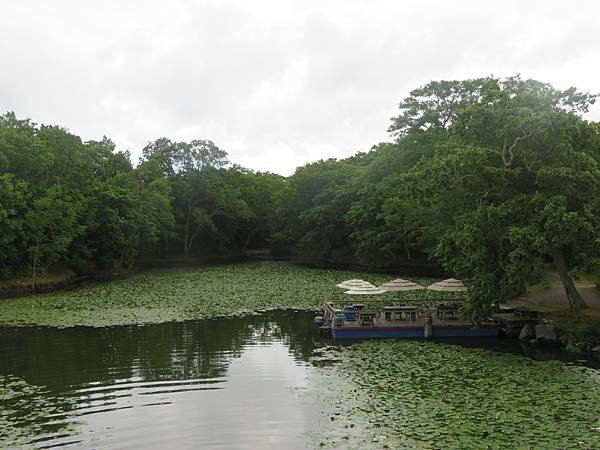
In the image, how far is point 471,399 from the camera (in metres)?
12.0

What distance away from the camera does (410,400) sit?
12.0 meters

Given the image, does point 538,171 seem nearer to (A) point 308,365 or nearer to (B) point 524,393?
(B) point 524,393

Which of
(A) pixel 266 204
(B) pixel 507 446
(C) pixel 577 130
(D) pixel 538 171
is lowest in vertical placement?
(B) pixel 507 446

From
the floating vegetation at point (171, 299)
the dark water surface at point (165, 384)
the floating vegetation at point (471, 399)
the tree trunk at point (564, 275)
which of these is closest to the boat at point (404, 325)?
the dark water surface at point (165, 384)

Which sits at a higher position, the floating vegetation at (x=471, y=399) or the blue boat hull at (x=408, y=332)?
the blue boat hull at (x=408, y=332)

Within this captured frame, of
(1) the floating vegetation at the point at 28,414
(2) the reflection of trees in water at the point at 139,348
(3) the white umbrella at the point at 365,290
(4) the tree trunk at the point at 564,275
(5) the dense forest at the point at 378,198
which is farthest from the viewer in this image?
(3) the white umbrella at the point at 365,290

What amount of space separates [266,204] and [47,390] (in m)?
66.1

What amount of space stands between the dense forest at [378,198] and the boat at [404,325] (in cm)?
182

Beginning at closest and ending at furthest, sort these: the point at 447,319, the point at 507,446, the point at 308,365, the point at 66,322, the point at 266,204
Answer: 1. the point at 507,446
2. the point at 308,365
3. the point at 447,319
4. the point at 66,322
5. the point at 266,204

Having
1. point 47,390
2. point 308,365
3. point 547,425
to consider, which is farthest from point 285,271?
point 547,425

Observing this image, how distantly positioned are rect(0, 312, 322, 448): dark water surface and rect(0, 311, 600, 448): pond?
0.16ft

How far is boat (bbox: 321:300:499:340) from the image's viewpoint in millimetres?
19875

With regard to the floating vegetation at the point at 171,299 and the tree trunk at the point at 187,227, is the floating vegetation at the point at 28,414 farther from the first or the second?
the tree trunk at the point at 187,227

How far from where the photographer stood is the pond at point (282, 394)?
10000 mm
